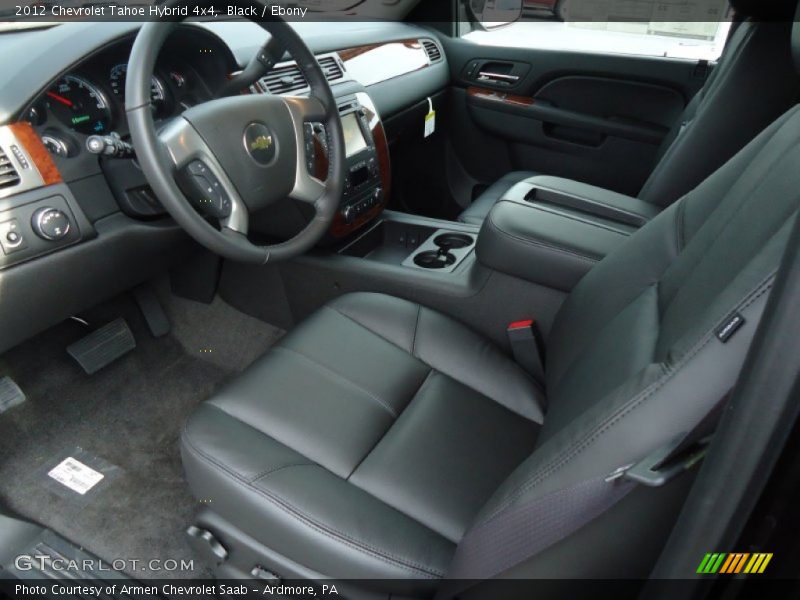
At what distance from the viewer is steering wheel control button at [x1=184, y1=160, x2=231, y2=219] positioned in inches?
43.1

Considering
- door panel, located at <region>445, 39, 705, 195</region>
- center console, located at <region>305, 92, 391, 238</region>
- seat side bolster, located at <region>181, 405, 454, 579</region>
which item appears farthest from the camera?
door panel, located at <region>445, 39, 705, 195</region>

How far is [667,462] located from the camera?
555 mm

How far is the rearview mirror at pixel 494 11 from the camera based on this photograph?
2401 millimetres

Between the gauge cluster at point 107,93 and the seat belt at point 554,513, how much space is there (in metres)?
0.93

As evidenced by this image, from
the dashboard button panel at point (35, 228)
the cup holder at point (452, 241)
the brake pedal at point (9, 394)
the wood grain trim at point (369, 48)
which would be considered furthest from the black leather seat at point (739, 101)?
the brake pedal at point (9, 394)

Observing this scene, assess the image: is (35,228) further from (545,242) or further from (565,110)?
(565,110)

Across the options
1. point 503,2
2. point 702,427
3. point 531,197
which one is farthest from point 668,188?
point 503,2

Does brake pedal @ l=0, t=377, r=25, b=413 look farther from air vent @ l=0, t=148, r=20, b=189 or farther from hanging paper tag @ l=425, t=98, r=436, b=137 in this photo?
hanging paper tag @ l=425, t=98, r=436, b=137

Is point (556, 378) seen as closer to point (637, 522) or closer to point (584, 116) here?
point (637, 522)

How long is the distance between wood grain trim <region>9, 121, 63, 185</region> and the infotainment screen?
71 centimetres

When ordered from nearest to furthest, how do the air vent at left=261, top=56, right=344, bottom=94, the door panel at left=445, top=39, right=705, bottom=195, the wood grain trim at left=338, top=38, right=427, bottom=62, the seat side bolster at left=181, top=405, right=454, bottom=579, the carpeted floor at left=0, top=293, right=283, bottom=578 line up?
the seat side bolster at left=181, top=405, right=454, bottom=579, the carpeted floor at left=0, top=293, right=283, bottom=578, the air vent at left=261, top=56, right=344, bottom=94, the wood grain trim at left=338, top=38, right=427, bottom=62, the door panel at left=445, top=39, right=705, bottom=195

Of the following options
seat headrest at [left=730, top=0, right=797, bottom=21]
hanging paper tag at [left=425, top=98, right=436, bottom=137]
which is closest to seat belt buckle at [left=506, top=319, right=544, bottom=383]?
seat headrest at [left=730, top=0, right=797, bottom=21]

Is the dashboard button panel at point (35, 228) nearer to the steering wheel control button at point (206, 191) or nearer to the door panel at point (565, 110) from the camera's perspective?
the steering wheel control button at point (206, 191)

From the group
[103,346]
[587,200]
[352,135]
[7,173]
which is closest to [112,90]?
[7,173]
